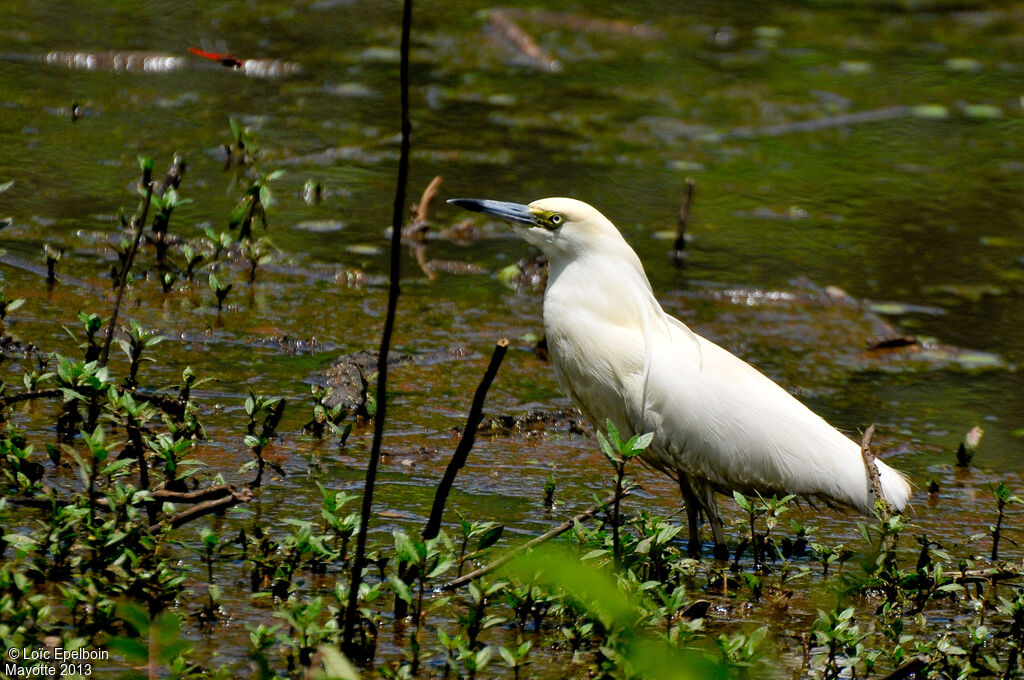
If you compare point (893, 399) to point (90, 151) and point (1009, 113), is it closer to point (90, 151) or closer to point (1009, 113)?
point (90, 151)

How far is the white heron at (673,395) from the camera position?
403cm

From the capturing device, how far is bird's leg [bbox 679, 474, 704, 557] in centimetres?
393

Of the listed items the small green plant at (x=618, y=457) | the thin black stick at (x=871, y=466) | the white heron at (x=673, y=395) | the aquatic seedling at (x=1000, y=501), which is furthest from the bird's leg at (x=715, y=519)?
the small green plant at (x=618, y=457)

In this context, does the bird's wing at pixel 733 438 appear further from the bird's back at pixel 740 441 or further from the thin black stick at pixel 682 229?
the thin black stick at pixel 682 229

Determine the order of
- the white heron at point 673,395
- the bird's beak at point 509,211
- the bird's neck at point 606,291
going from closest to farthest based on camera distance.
A: the white heron at point 673,395 → the bird's neck at point 606,291 → the bird's beak at point 509,211

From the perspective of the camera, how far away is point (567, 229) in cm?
421

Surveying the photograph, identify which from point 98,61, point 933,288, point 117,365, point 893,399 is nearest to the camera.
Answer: point 117,365

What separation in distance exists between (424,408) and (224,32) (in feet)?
20.7

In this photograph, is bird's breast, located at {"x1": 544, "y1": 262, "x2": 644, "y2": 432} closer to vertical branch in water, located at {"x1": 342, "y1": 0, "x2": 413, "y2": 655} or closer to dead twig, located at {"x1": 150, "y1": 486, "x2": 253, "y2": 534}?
dead twig, located at {"x1": 150, "y1": 486, "x2": 253, "y2": 534}

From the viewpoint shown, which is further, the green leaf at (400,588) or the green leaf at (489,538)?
the green leaf at (489,538)

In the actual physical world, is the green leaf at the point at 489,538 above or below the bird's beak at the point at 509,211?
below

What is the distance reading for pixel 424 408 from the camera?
15.4ft

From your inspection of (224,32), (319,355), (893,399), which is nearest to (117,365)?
(319,355)

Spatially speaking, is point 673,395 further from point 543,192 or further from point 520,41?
point 520,41
